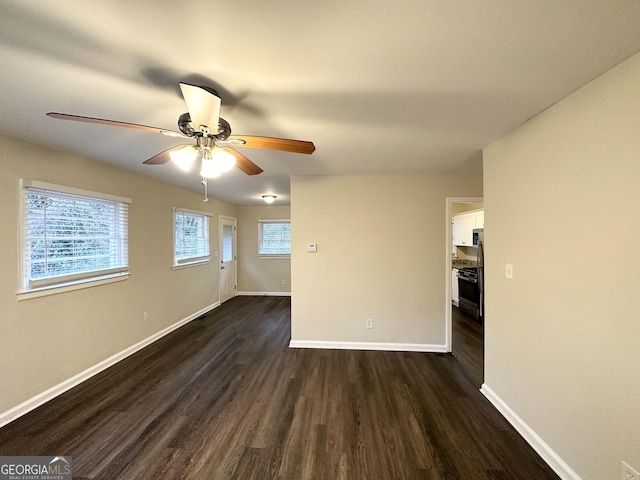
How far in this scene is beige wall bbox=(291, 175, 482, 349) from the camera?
356 centimetres

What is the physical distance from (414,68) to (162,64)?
1226 mm

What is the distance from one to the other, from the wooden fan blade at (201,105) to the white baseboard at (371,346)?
302 cm

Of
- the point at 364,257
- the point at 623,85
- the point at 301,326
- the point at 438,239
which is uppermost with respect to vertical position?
the point at 623,85

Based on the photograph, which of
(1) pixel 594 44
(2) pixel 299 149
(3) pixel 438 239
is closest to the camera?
(1) pixel 594 44

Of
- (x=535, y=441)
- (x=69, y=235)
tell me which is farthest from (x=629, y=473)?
(x=69, y=235)

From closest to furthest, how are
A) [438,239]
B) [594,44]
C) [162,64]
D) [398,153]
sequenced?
[594,44] → [162,64] → [398,153] → [438,239]

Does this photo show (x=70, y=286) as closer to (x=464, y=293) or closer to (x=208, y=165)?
(x=208, y=165)

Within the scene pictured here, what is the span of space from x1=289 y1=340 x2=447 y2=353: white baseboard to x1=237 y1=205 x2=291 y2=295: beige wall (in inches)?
127

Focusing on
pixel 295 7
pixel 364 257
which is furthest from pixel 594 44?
pixel 364 257

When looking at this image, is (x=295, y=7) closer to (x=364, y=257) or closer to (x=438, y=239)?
(x=364, y=257)

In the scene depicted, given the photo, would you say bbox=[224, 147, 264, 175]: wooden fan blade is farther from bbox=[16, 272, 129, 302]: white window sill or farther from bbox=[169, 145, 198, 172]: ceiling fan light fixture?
bbox=[16, 272, 129, 302]: white window sill

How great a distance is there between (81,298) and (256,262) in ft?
13.8

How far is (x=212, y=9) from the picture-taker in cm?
100

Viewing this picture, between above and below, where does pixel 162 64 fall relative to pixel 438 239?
above
